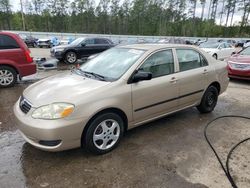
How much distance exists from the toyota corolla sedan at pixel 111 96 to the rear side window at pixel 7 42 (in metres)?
3.78

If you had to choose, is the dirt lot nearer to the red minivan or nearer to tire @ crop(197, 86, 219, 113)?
tire @ crop(197, 86, 219, 113)

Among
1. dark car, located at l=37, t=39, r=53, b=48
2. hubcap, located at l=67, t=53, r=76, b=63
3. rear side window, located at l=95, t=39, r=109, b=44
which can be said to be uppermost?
rear side window, located at l=95, t=39, r=109, b=44

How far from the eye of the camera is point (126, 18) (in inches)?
2650

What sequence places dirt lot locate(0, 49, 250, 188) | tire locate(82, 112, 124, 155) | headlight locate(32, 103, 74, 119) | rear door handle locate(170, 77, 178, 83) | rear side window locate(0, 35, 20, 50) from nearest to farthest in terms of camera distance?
dirt lot locate(0, 49, 250, 188)
headlight locate(32, 103, 74, 119)
tire locate(82, 112, 124, 155)
rear door handle locate(170, 77, 178, 83)
rear side window locate(0, 35, 20, 50)

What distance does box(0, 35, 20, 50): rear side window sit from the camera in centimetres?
679

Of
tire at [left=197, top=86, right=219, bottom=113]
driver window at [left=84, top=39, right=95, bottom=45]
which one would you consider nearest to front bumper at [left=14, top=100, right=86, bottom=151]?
tire at [left=197, top=86, right=219, bottom=113]

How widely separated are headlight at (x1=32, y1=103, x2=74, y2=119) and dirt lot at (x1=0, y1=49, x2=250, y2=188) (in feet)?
2.32

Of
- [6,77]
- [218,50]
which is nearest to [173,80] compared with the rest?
[6,77]

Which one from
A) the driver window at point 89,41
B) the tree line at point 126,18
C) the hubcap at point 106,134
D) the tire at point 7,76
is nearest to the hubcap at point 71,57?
the driver window at point 89,41

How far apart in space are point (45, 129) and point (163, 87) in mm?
2043

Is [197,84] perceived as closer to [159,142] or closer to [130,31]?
[159,142]

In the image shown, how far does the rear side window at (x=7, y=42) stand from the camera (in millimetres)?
6785

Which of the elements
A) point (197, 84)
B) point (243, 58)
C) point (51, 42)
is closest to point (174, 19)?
point (51, 42)

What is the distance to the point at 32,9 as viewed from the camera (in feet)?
211
